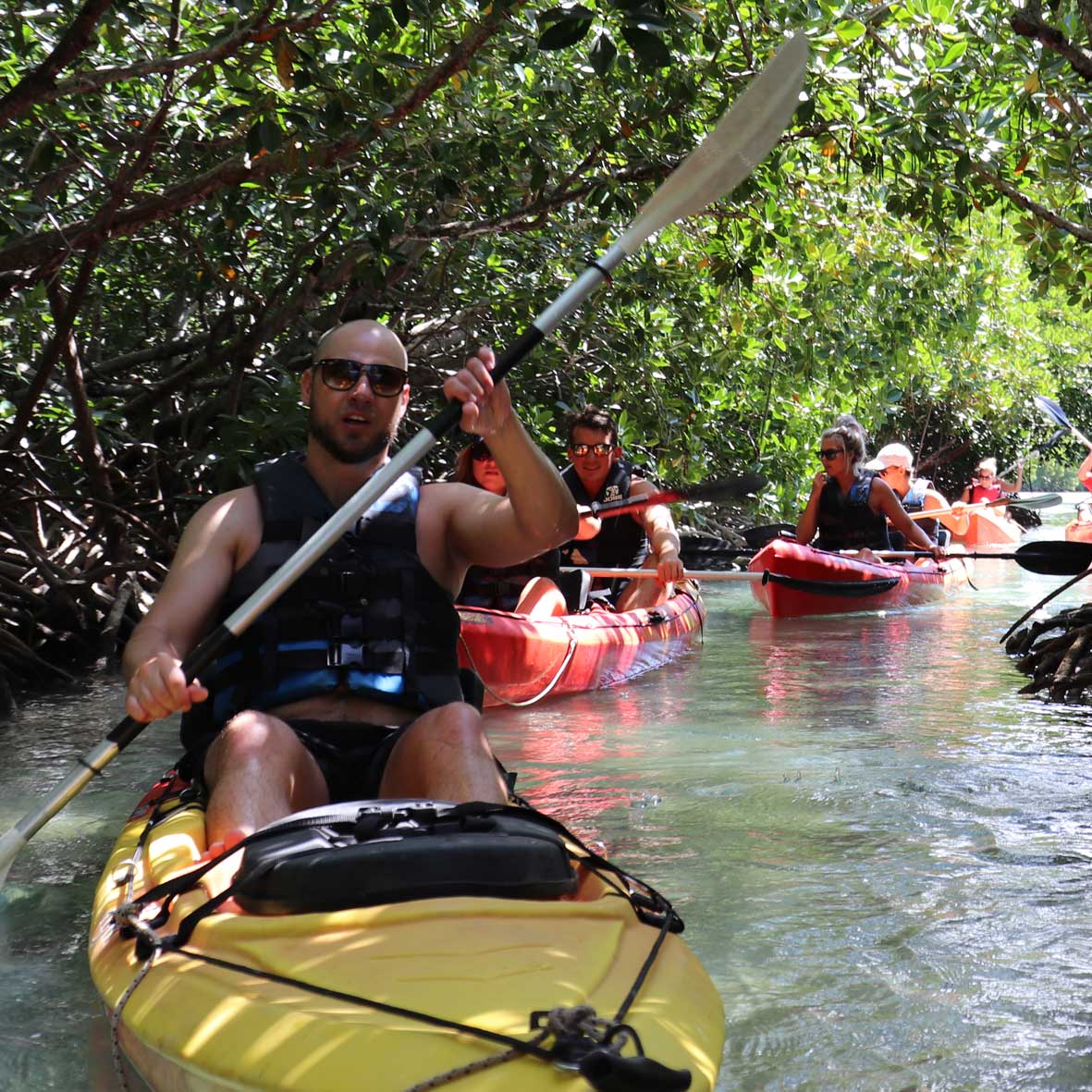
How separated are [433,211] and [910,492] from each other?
29.1 ft

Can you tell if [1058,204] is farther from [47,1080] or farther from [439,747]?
[47,1080]

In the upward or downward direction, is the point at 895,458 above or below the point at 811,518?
above

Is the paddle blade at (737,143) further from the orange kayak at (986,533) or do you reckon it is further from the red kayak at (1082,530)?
the orange kayak at (986,533)

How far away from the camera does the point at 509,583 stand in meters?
7.00

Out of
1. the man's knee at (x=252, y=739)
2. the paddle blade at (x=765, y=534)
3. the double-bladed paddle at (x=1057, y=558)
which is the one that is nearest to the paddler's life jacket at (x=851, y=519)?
the paddle blade at (x=765, y=534)

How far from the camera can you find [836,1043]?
2.85 meters

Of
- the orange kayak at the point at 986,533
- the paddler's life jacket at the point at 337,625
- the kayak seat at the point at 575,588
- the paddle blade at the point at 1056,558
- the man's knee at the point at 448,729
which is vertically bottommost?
the orange kayak at the point at 986,533

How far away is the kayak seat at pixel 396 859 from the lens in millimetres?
2271

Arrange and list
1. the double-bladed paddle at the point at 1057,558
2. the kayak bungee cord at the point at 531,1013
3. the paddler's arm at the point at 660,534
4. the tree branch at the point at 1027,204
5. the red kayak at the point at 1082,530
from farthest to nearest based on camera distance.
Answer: the red kayak at the point at 1082,530 → the paddler's arm at the point at 660,534 → the double-bladed paddle at the point at 1057,558 → the tree branch at the point at 1027,204 → the kayak bungee cord at the point at 531,1013

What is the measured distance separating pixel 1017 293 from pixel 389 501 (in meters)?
21.0

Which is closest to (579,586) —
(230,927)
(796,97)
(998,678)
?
(998,678)

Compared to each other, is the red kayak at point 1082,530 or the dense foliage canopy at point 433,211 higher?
the dense foliage canopy at point 433,211

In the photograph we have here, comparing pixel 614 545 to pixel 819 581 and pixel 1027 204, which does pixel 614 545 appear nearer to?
pixel 819 581

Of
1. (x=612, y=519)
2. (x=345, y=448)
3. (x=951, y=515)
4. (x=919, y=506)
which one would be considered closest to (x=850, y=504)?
(x=612, y=519)
